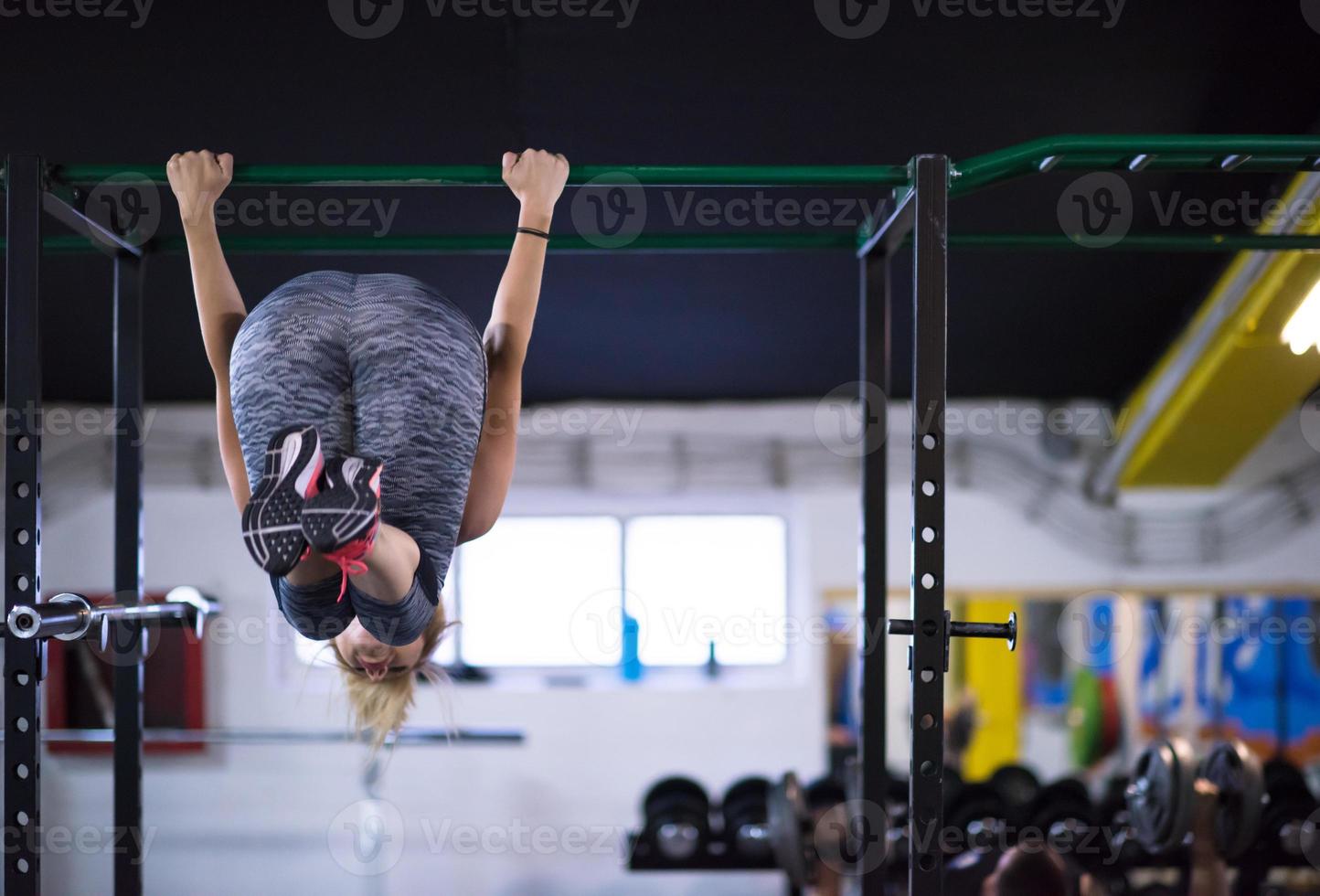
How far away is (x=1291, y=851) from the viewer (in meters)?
3.65

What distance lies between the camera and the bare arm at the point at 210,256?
181cm

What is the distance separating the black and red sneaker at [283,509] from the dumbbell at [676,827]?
115 inches

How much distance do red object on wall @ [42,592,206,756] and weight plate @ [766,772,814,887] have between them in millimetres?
3103

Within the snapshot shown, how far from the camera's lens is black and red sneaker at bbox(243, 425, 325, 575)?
1.44 metres

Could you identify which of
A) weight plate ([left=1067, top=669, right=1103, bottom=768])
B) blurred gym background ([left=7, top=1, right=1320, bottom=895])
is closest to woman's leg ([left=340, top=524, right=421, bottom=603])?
blurred gym background ([left=7, top=1, right=1320, bottom=895])

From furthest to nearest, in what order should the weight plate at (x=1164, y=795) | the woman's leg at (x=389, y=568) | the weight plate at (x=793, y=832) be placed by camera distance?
the weight plate at (x=793, y=832) → the weight plate at (x=1164, y=795) → the woman's leg at (x=389, y=568)

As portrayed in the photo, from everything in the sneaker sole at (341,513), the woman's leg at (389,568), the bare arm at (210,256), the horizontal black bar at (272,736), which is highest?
the bare arm at (210,256)

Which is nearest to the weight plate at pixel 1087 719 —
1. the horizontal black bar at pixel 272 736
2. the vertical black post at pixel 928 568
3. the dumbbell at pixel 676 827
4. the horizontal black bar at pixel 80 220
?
the dumbbell at pixel 676 827

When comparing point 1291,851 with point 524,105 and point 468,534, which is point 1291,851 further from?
point 524,105

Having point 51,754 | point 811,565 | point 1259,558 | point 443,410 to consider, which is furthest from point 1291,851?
point 51,754

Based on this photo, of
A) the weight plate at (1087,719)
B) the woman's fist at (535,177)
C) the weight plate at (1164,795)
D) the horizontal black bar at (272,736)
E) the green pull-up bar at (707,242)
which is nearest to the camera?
the woman's fist at (535,177)

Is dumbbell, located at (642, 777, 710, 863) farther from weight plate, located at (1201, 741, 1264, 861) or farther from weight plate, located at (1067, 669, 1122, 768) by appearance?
weight plate, located at (1067, 669, 1122, 768)

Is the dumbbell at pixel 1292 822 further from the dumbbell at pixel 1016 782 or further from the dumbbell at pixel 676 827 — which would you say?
the dumbbell at pixel 676 827

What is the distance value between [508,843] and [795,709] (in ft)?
5.24
